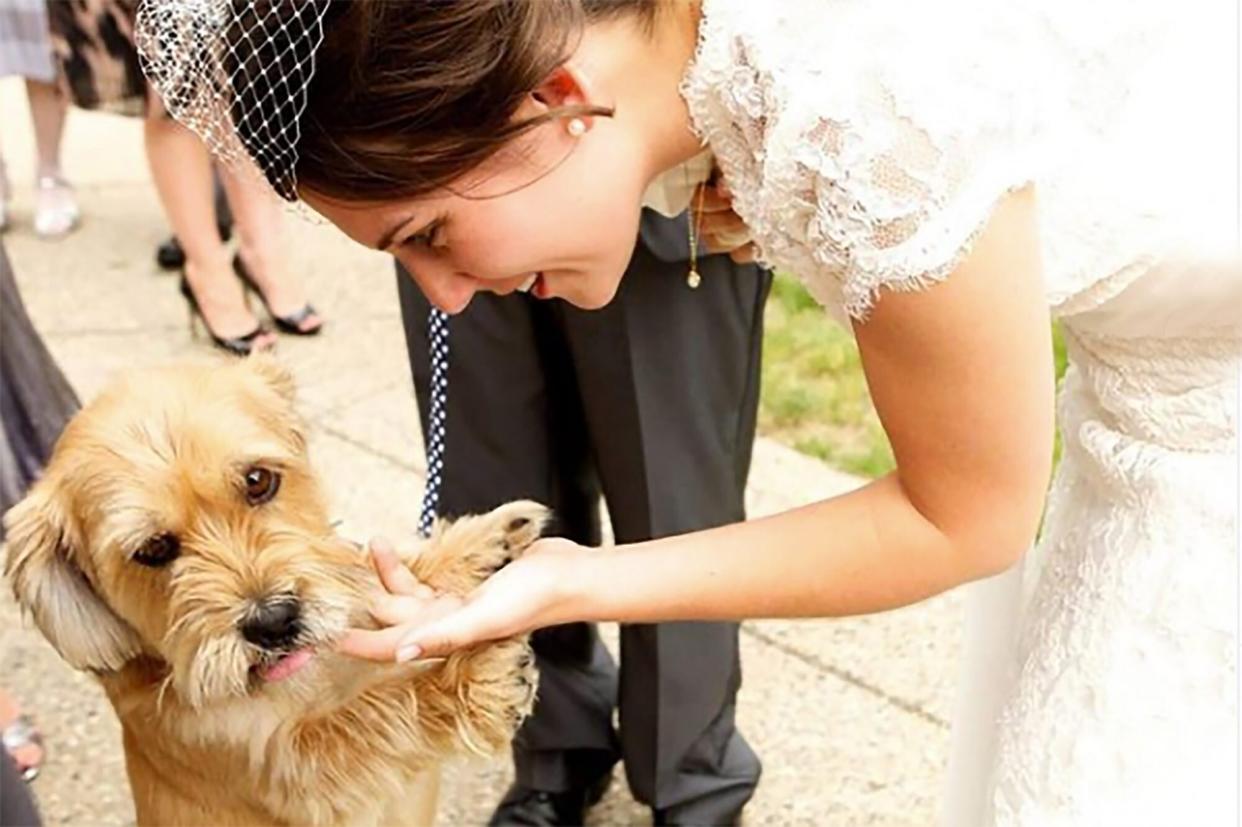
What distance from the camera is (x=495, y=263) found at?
1.75 m

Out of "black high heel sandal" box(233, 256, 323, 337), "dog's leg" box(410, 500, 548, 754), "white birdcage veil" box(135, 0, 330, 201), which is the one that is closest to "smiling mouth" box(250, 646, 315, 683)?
"dog's leg" box(410, 500, 548, 754)

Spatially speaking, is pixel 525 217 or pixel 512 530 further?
pixel 512 530

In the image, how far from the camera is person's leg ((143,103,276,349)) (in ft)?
16.9

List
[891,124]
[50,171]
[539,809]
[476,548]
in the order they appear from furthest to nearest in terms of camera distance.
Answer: [50,171] → [539,809] → [476,548] → [891,124]

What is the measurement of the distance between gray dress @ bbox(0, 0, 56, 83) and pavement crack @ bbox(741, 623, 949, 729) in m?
3.36

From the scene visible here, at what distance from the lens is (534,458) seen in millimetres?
2865

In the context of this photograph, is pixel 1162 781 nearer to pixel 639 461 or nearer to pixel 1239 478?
pixel 1239 478

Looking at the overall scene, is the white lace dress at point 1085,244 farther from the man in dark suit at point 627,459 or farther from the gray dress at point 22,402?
the gray dress at point 22,402

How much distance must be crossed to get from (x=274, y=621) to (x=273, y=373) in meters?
0.49

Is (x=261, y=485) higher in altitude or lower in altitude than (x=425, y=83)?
lower

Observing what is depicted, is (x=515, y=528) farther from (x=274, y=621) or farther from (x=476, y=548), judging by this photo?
(x=274, y=621)

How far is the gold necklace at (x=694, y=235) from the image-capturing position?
2176mm

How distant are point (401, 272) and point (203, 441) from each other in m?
0.58

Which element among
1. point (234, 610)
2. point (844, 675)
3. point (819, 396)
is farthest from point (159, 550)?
point (819, 396)
